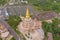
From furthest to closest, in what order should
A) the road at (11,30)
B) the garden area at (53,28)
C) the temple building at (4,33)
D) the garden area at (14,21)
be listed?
the garden area at (14,21), the garden area at (53,28), the temple building at (4,33), the road at (11,30)

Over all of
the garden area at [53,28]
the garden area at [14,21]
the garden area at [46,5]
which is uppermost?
the garden area at [14,21]

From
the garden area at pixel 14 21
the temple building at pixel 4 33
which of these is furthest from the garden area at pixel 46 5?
the temple building at pixel 4 33

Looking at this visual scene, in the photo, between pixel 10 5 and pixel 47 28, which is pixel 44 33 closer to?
pixel 47 28

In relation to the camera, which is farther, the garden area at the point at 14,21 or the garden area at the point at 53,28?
the garden area at the point at 14,21

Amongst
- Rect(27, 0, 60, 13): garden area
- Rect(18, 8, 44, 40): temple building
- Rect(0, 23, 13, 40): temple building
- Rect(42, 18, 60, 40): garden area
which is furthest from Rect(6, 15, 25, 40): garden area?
Rect(27, 0, 60, 13): garden area

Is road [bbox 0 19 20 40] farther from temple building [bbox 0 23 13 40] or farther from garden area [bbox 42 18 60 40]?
garden area [bbox 42 18 60 40]

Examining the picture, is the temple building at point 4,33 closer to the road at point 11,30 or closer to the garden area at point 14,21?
the road at point 11,30

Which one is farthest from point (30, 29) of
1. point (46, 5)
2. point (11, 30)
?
point (46, 5)

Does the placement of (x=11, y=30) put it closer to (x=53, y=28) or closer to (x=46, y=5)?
(x=53, y=28)
